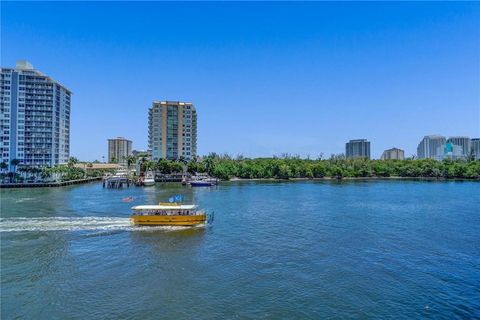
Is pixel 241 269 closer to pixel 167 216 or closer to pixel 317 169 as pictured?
pixel 167 216

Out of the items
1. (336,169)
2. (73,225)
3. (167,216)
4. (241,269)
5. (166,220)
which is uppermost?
(336,169)

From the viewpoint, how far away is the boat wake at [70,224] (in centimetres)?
4356

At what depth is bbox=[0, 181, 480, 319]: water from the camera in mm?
21891

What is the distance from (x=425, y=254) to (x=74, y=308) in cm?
2908

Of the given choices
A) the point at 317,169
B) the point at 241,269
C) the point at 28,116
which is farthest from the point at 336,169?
the point at 241,269

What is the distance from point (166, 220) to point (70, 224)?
12.2 m

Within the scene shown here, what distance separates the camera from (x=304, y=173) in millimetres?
171875

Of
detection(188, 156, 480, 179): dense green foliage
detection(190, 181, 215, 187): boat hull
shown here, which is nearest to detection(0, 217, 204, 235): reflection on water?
detection(190, 181, 215, 187): boat hull

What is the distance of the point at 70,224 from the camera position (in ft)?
152

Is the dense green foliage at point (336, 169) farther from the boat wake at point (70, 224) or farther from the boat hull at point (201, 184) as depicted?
the boat wake at point (70, 224)

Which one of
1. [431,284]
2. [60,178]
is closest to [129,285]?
[431,284]

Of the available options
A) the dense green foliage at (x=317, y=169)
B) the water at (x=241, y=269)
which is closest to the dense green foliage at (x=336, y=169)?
the dense green foliage at (x=317, y=169)

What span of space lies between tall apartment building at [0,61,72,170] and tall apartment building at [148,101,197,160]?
1554 inches

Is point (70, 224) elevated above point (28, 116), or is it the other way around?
point (28, 116)
